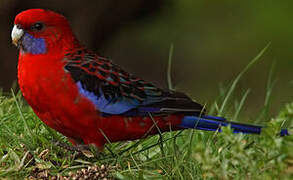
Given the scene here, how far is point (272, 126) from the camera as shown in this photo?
266 centimetres

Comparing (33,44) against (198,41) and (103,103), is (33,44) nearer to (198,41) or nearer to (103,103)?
(103,103)

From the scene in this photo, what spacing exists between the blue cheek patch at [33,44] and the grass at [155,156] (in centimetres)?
48

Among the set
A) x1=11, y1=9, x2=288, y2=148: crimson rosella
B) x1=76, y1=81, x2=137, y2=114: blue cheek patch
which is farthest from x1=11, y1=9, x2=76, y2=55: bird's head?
x1=76, y1=81, x2=137, y2=114: blue cheek patch

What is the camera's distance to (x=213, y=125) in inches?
135

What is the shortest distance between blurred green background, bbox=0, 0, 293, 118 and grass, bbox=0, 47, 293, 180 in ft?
13.3

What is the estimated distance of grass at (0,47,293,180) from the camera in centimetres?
267

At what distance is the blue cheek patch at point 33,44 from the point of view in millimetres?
3425

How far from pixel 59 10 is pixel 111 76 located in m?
4.07

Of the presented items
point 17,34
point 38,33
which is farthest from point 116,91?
point 17,34

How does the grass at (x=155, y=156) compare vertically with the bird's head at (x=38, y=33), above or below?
below

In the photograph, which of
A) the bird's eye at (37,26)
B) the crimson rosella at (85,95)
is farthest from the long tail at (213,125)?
the bird's eye at (37,26)

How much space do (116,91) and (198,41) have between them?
20.0 feet

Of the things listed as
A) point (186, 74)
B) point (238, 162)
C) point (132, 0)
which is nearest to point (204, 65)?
point (186, 74)

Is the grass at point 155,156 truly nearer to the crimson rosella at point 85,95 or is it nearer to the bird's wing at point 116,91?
the crimson rosella at point 85,95
